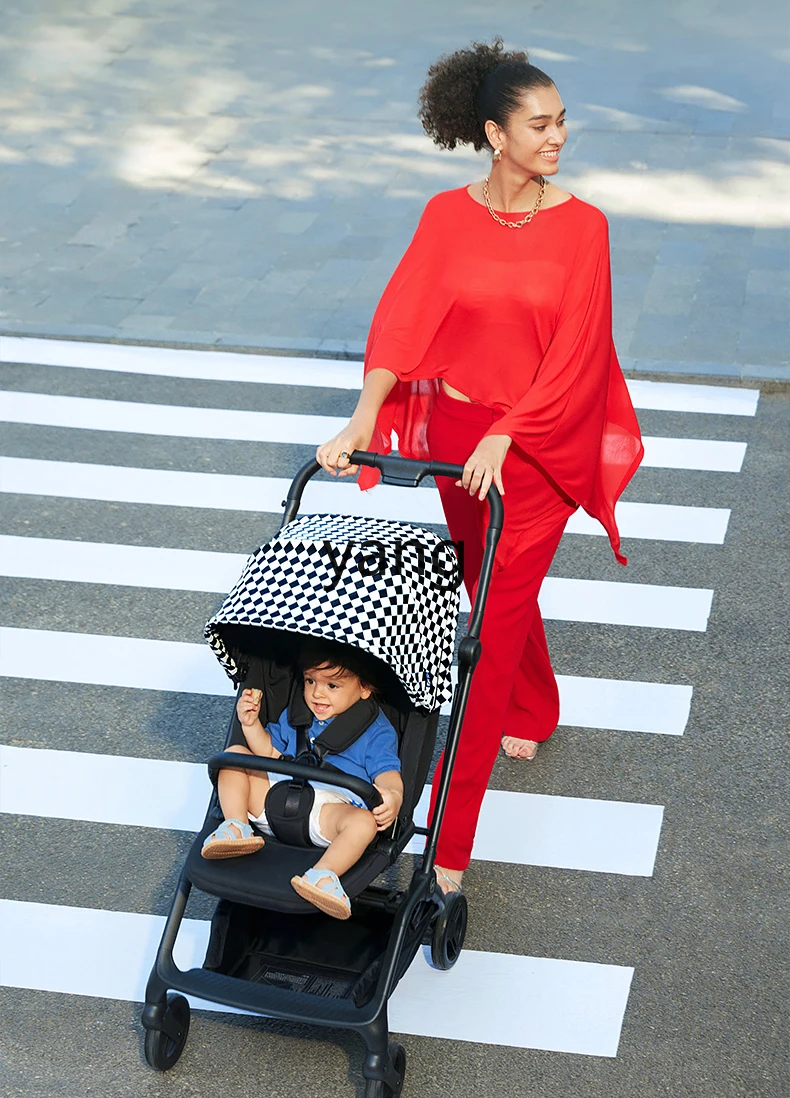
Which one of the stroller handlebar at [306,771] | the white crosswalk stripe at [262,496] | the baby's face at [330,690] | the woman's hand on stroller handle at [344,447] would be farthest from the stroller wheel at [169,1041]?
the white crosswalk stripe at [262,496]

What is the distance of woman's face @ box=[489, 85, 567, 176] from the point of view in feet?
14.3

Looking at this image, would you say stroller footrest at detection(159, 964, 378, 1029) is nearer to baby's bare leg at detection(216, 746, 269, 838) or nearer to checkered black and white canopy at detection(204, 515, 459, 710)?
baby's bare leg at detection(216, 746, 269, 838)

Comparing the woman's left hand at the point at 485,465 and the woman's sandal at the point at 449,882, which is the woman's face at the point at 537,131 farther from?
the woman's sandal at the point at 449,882

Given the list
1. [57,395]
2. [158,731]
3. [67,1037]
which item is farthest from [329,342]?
[67,1037]

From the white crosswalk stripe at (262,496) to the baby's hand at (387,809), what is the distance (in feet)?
11.2

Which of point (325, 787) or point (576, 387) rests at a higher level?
point (576, 387)

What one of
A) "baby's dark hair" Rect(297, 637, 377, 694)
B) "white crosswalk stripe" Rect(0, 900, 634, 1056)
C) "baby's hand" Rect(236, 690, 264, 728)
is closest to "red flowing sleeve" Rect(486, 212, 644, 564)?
"baby's dark hair" Rect(297, 637, 377, 694)

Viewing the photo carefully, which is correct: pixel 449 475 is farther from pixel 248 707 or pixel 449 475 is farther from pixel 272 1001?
pixel 272 1001

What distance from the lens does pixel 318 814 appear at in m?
4.10

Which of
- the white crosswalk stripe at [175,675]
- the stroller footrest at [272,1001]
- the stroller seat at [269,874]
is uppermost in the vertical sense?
the stroller seat at [269,874]

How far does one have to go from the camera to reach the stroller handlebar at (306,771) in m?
3.86

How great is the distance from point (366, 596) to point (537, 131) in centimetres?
153

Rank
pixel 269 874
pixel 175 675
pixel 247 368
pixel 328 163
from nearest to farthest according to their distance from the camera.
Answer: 1. pixel 269 874
2. pixel 175 675
3. pixel 247 368
4. pixel 328 163

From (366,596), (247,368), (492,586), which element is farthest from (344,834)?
(247,368)
